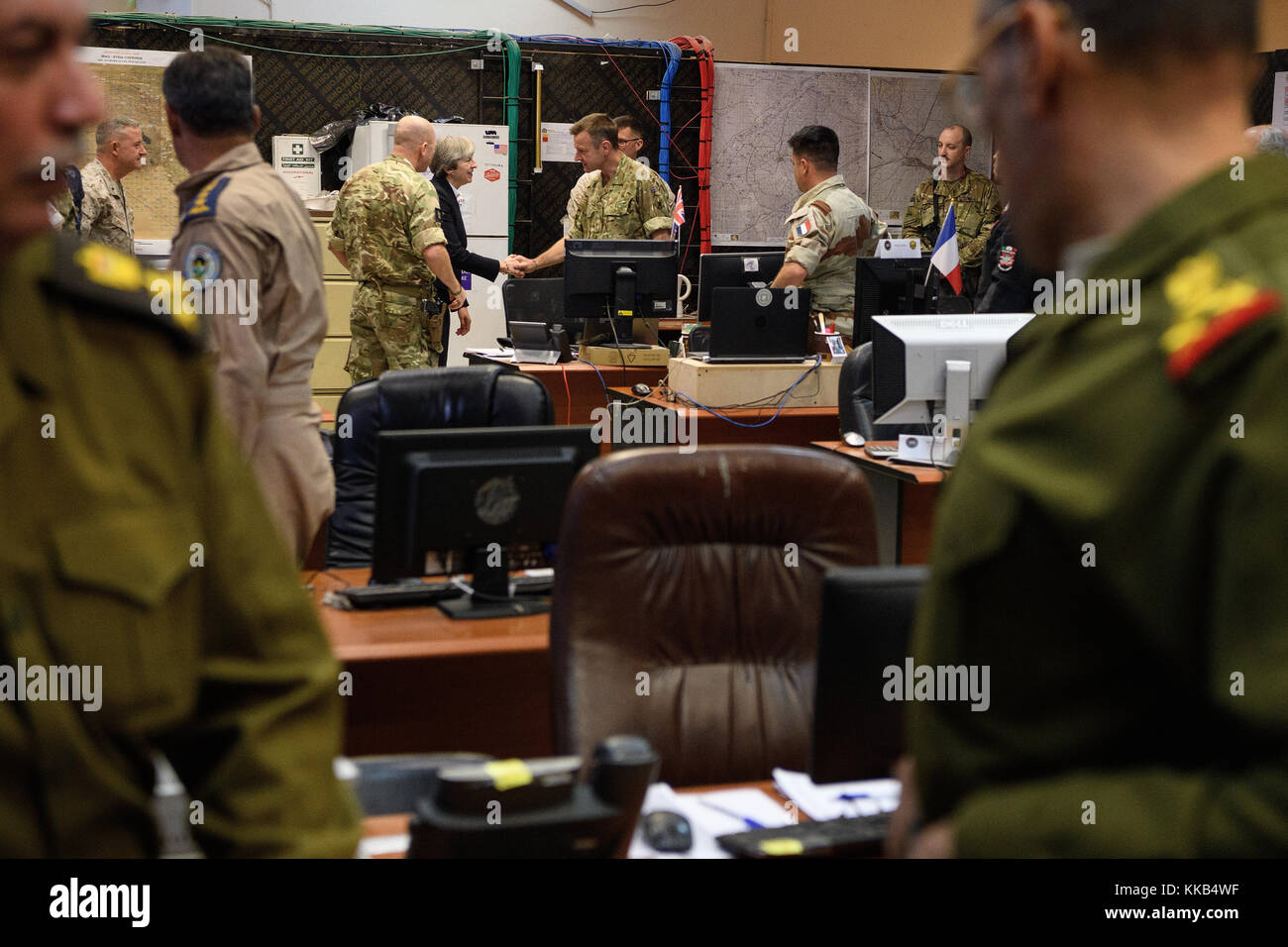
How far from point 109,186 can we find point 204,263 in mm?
4382

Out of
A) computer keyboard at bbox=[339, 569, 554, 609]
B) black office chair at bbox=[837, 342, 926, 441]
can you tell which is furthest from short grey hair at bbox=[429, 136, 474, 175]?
computer keyboard at bbox=[339, 569, 554, 609]

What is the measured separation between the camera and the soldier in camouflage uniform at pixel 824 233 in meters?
5.85

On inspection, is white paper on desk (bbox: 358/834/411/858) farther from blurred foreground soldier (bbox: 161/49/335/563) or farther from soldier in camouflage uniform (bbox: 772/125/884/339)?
soldier in camouflage uniform (bbox: 772/125/884/339)

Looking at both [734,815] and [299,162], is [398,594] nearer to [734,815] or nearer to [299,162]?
[734,815]

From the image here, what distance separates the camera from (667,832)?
161cm

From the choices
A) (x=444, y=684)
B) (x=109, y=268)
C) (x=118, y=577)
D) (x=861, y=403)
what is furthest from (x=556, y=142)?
(x=118, y=577)

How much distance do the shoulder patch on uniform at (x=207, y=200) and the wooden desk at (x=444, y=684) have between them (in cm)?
103

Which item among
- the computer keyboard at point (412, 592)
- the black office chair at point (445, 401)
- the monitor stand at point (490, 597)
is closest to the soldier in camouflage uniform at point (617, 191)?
the black office chair at point (445, 401)

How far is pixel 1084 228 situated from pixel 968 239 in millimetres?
8726

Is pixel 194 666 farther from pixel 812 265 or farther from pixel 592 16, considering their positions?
pixel 592 16

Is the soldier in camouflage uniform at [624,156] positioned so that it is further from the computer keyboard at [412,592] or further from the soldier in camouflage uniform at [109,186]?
the computer keyboard at [412,592]
